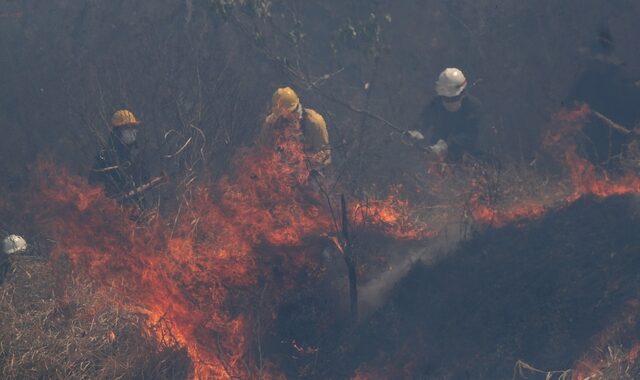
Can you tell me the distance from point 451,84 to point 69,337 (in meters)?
6.05

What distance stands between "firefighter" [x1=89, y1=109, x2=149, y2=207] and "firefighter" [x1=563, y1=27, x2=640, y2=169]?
21.4ft

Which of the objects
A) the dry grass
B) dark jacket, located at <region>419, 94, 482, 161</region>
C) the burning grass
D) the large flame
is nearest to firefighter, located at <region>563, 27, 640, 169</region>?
the burning grass

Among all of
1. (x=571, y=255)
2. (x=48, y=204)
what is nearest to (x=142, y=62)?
(x=48, y=204)

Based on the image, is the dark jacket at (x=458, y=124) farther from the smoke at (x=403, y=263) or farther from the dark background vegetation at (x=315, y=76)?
the smoke at (x=403, y=263)

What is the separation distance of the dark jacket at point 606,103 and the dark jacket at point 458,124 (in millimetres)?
1454

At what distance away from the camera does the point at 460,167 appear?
8438mm

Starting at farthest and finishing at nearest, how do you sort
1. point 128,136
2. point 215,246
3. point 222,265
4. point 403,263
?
point 128,136 < point 215,246 < point 403,263 < point 222,265

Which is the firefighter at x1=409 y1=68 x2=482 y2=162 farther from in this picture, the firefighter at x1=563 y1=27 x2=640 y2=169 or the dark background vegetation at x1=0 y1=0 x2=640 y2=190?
the firefighter at x1=563 y1=27 x2=640 y2=169

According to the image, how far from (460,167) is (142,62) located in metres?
6.56

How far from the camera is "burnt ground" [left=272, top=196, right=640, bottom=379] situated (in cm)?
595

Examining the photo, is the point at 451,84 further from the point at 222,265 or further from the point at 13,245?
the point at 13,245

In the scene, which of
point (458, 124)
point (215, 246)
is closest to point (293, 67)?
point (458, 124)

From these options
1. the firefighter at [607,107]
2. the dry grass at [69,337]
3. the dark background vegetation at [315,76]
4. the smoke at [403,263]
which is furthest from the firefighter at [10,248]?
the firefighter at [607,107]

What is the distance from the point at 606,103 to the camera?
25.2 feet
